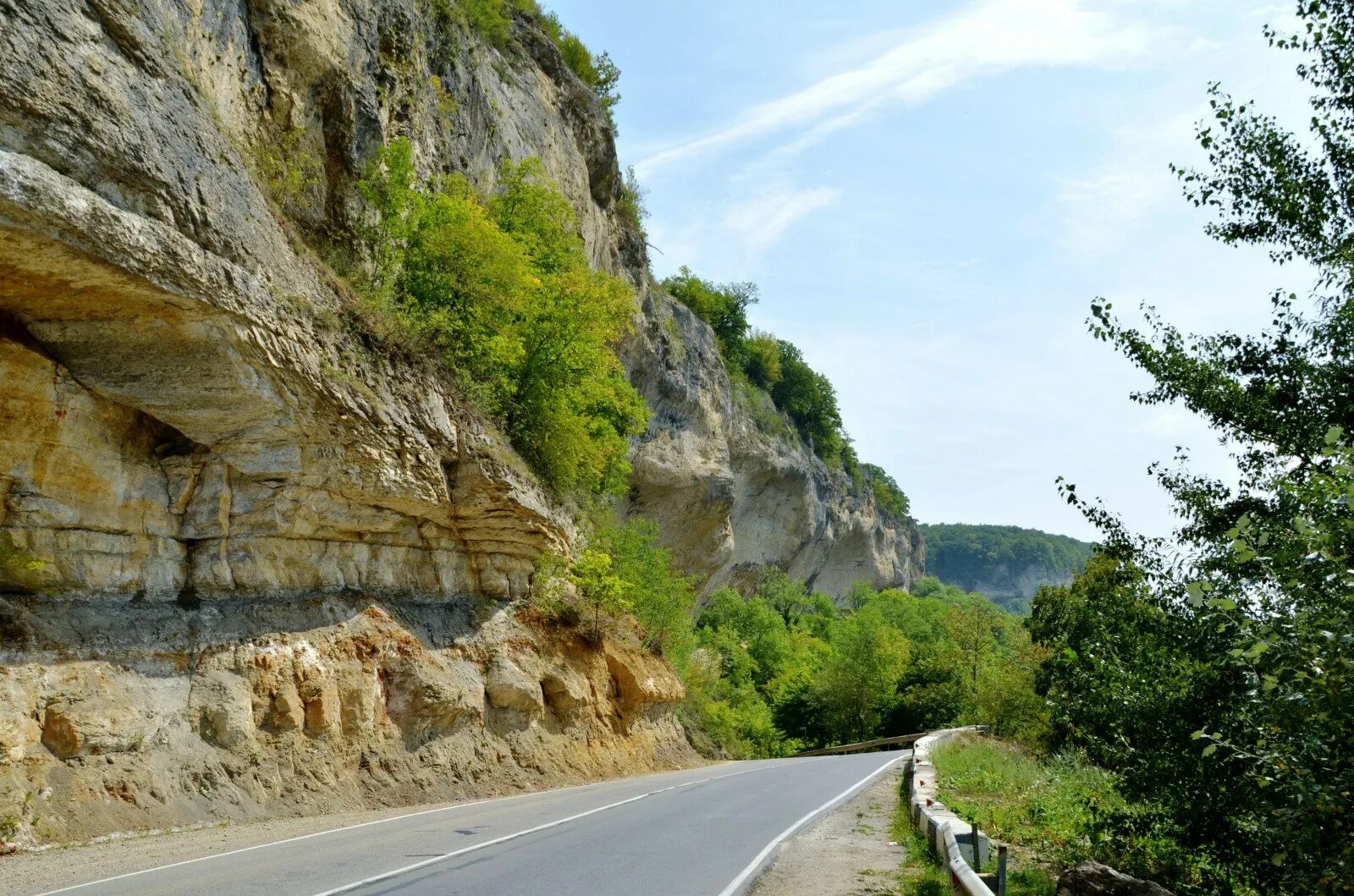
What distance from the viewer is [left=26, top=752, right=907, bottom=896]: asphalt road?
7879mm

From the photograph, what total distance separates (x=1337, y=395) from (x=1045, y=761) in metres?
14.1

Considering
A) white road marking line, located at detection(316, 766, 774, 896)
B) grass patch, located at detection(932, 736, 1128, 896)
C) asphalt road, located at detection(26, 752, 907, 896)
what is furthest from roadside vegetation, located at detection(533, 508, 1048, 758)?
grass patch, located at detection(932, 736, 1128, 896)

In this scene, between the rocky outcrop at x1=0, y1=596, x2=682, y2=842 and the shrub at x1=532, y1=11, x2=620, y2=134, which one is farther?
the shrub at x1=532, y1=11, x2=620, y2=134

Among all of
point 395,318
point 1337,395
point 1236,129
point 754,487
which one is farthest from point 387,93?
point 754,487

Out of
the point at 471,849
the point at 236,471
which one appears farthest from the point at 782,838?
the point at 236,471

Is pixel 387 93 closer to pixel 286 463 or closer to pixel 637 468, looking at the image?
pixel 286 463

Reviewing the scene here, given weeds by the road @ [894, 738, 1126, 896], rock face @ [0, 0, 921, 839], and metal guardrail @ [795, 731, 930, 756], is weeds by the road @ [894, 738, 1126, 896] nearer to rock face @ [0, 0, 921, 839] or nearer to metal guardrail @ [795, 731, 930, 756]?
rock face @ [0, 0, 921, 839]

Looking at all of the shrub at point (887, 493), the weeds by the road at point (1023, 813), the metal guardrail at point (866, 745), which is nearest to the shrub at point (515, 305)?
the weeds by the road at point (1023, 813)

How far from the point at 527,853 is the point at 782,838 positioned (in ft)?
10.8

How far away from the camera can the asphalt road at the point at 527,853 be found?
7879mm

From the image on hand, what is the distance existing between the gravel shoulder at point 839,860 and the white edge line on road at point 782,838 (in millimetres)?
122

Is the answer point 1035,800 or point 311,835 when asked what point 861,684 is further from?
point 311,835

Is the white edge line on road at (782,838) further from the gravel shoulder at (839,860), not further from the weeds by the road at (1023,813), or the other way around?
the weeds by the road at (1023,813)

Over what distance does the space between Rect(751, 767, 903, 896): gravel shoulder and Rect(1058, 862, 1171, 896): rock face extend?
170cm
